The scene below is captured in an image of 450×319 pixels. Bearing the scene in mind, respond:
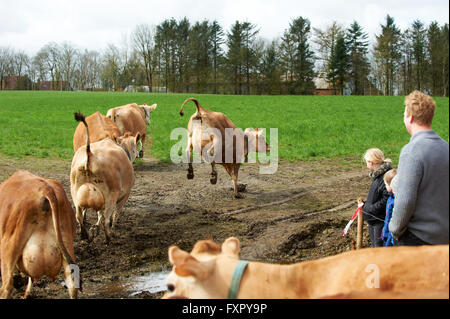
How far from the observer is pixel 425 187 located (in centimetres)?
337

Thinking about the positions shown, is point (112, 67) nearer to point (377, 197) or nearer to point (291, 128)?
point (291, 128)

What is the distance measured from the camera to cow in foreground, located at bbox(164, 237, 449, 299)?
2.65 meters

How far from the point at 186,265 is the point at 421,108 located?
81.7 inches

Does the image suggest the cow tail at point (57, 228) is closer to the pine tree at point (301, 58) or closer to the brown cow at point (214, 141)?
the brown cow at point (214, 141)

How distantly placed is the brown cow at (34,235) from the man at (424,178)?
3.39m

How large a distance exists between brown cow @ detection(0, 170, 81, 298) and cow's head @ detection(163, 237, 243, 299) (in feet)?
8.13

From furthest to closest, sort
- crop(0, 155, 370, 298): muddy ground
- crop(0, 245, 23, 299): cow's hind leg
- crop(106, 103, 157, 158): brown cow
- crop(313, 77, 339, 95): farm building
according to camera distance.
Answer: crop(313, 77, 339, 95): farm building
crop(106, 103, 157, 158): brown cow
crop(0, 155, 370, 298): muddy ground
crop(0, 245, 23, 299): cow's hind leg

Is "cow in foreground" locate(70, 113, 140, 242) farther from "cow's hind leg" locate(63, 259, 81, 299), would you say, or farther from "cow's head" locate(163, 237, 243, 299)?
"cow's head" locate(163, 237, 243, 299)

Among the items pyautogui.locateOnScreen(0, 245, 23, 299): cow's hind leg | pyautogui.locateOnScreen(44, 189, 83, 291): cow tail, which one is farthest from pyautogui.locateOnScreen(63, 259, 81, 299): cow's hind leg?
pyautogui.locateOnScreen(0, 245, 23, 299): cow's hind leg

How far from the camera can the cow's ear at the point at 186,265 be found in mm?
2607

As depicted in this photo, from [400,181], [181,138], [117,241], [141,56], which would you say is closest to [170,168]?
[181,138]

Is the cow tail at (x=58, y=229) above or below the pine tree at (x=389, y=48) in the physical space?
below

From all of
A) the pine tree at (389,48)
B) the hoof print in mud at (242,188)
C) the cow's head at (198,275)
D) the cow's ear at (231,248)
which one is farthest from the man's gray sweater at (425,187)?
the pine tree at (389,48)

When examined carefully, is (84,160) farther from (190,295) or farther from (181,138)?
(181,138)
